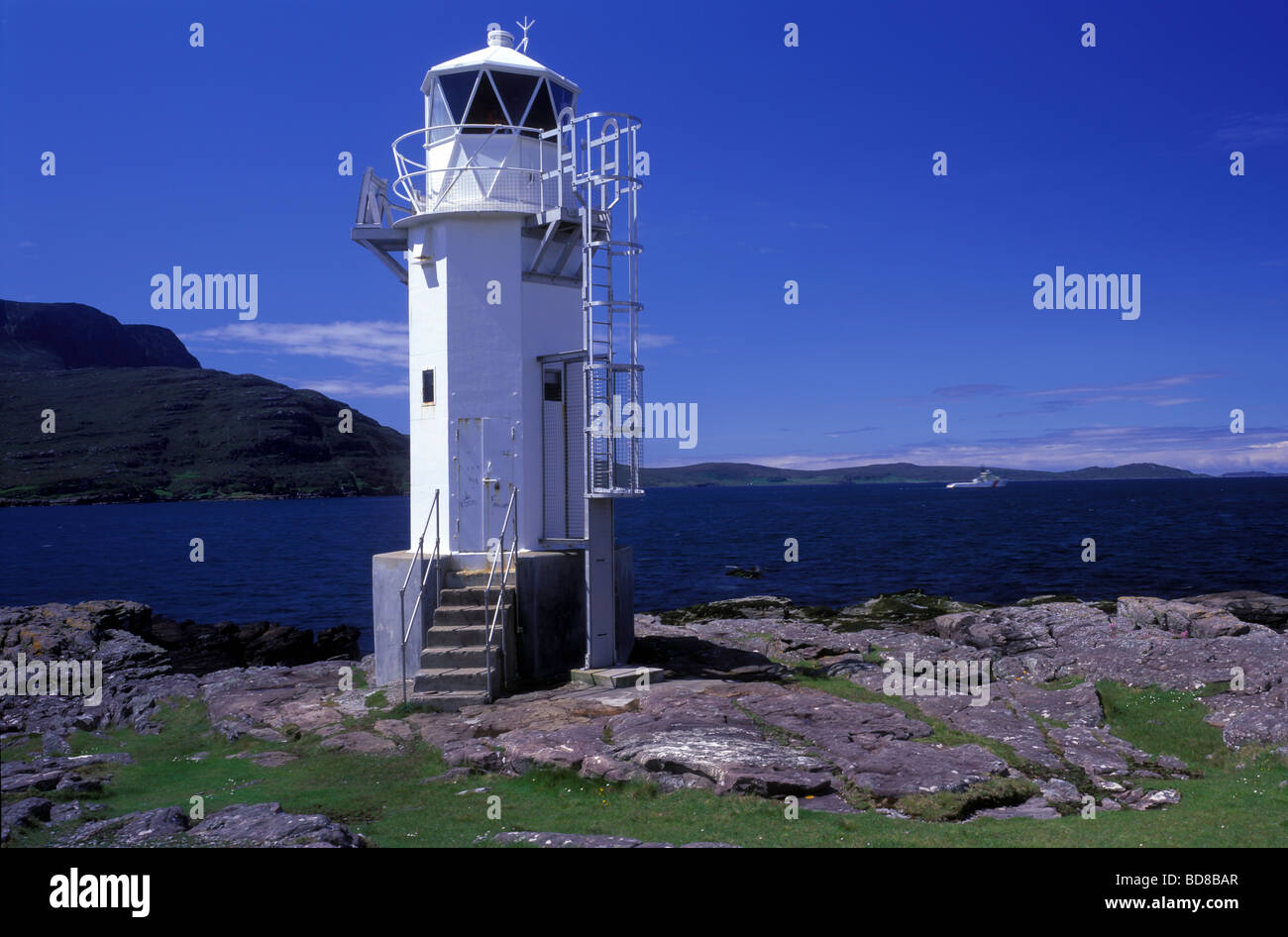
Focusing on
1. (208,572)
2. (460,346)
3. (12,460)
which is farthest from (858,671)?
(12,460)

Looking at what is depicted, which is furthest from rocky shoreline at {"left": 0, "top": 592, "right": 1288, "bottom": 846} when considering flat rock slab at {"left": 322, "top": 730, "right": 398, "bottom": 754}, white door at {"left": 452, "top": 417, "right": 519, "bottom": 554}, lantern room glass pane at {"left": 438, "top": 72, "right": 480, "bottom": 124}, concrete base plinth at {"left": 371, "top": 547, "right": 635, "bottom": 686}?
lantern room glass pane at {"left": 438, "top": 72, "right": 480, "bottom": 124}

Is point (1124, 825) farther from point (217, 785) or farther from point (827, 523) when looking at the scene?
point (827, 523)

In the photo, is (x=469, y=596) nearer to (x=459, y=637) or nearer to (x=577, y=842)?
(x=459, y=637)

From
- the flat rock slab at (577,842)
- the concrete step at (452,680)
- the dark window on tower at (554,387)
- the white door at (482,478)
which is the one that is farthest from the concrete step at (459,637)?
the flat rock slab at (577,842)

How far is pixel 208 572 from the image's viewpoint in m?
74.1

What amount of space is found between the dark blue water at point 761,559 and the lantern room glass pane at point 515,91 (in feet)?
96.3

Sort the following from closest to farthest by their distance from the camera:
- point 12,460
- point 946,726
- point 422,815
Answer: point 422,815 → point 946,726 → point 12,460

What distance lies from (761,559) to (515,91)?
193 feet

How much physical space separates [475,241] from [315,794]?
37.6 feet

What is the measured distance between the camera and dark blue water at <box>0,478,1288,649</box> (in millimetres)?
53250

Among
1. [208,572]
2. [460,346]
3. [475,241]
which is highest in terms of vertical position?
[475,241]

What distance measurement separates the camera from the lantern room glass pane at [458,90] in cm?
1969

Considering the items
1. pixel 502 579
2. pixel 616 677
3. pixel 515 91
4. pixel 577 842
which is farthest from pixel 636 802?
pixel 515 91

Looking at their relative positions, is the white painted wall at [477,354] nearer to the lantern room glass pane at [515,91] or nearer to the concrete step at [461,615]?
the concrete step at [461,615]
